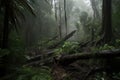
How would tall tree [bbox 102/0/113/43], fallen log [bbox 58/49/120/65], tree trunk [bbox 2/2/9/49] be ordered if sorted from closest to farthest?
tree trunk [bbox 2/2/9/49] → fallen log [bbox 58/49/120/65] → tall tree [bbox 102/0/113/43]

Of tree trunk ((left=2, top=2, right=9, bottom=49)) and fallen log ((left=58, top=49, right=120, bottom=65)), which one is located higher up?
tree trunk ((left=2, top=2, right=9, bottom=49))

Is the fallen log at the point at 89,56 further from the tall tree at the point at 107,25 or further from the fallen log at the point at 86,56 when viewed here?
the tall tree at the point at 107,25

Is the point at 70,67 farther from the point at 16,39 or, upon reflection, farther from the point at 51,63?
the point at 16,39

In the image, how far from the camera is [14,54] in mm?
4457

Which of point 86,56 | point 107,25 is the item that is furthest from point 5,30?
point 107,25

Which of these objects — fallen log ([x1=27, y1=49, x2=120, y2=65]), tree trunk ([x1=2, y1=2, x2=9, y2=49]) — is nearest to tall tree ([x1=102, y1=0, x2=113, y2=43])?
fallen log ([x1=27, y1=49, x2=120, y2=65])

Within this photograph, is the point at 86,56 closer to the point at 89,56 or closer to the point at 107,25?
the point at 89,56

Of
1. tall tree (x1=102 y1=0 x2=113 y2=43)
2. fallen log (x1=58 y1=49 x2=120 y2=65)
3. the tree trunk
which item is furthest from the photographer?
tall tree (x1=102 y1=0 x2=113 y2=43)

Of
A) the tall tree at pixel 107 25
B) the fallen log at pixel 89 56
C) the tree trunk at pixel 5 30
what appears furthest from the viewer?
the tall tree at pixel 107 25

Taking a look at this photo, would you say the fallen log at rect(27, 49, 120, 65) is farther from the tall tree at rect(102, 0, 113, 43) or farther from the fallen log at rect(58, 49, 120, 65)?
the tall tree at rect(102, 0, 113, 43)

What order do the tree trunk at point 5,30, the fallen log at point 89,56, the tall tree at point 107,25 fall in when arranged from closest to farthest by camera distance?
the tree trunk at point 5,30, the fallen log at point 89,56, the tall tree at point 107,25

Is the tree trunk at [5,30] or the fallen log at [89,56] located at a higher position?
the tree trunk at [5,30]

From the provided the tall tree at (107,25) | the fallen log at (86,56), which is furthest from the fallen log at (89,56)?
the tall tree at (107,25)

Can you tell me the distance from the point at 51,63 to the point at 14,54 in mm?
1954
